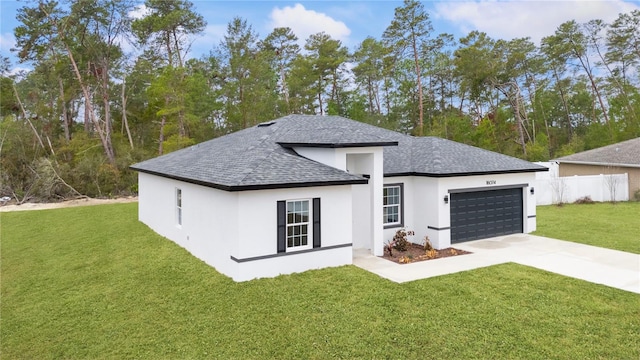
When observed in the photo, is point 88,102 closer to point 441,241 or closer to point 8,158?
point 8,158

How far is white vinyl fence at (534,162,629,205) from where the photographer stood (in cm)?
2212

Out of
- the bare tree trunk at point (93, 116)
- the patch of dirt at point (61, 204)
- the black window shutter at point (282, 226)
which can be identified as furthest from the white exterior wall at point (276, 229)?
the bare tree trunk at point (93, 116)

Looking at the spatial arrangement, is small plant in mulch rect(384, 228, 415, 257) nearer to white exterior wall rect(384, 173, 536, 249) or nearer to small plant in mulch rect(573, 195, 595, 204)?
white exterior wall rect(384, 173, 536, 249)

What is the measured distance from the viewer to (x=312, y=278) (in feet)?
31.8

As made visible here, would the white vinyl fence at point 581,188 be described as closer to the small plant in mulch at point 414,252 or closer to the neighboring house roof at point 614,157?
the neighboring house roof at point 614,157

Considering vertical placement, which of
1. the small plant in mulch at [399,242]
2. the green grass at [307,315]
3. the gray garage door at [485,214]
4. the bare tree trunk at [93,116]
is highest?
the bare tree trunk at [93,116]

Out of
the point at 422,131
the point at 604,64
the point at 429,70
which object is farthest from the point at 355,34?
the point at 604,64

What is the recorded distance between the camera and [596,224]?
53.9 feet

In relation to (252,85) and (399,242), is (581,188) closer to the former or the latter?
(399,242)

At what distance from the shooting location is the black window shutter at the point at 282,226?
9.99 metres

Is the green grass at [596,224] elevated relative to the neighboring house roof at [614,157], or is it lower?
lower

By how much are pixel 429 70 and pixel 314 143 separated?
99.8 feet

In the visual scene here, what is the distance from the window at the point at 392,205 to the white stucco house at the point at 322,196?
34 millimetres

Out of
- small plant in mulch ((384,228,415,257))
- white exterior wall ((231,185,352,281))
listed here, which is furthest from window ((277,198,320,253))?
small plant in mulch ((384,228,415,257))
